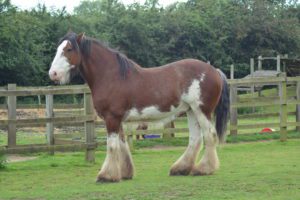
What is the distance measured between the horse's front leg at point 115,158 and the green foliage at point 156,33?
1871 cm

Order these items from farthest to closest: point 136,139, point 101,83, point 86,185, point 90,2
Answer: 1. point 90,2
2. point 136,139
3. point 101,83
4. point 86,185

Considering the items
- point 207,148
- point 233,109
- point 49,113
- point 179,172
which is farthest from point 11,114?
point 233,109

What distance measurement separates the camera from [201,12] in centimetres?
4038

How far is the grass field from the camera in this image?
7.84 metres

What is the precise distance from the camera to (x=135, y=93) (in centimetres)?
944

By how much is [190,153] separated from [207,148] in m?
0.29

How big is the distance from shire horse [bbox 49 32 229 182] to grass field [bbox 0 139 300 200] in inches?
16.2

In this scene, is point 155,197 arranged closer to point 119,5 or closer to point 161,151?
point 161,151

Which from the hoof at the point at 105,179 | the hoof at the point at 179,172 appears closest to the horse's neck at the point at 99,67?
the hoof at the point at 105,179

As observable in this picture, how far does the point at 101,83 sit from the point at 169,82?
109cm

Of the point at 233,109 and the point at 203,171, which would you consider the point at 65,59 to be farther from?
the point at 233,109

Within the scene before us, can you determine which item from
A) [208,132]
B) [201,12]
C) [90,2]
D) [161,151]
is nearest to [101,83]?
[208,132]

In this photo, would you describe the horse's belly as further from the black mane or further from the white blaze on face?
the white blaze on face

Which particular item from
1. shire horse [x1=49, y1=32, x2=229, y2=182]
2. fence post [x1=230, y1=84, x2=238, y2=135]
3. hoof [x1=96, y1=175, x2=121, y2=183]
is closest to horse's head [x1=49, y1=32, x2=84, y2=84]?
shire horse [x1=49, y1=32, x2=229, y2=182]
